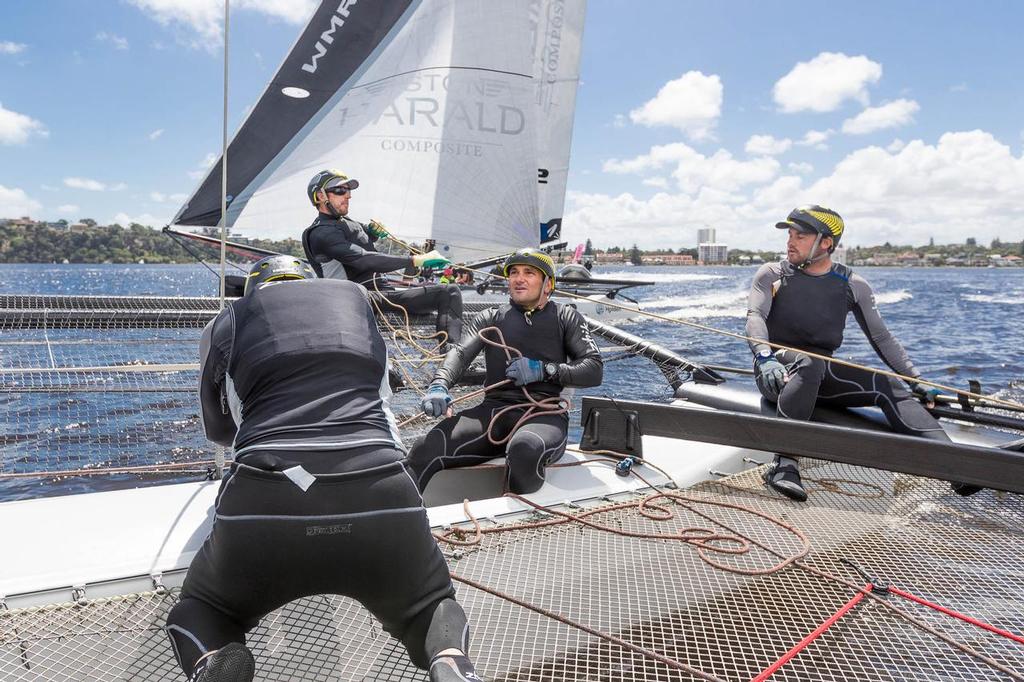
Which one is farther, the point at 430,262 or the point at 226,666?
the point at 430,262

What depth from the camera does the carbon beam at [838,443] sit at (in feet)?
9.37

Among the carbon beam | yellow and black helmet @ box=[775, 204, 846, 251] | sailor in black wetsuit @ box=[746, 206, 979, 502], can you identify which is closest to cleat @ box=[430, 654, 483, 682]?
the carbon beam

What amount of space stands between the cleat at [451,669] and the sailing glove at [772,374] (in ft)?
8.27

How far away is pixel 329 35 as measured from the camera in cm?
941

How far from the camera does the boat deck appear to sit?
6.00 ft

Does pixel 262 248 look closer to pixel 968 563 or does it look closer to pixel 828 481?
pixel 828 481

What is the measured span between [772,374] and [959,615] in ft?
5.37

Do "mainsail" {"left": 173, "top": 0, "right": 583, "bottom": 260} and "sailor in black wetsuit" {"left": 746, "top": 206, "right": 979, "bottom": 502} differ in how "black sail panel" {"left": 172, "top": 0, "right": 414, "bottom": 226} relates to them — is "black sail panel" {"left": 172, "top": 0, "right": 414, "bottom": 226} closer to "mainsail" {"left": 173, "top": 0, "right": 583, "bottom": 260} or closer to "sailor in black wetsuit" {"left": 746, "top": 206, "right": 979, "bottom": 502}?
"mainsail" {"left": 173, "top": 0, "right": 583, "bottom": 260}

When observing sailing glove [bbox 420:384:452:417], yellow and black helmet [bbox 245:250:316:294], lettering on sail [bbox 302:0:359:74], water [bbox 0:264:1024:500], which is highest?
lettering on sail [bbox 302:0:359:74]

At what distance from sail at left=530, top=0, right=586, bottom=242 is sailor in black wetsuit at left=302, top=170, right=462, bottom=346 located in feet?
29.2

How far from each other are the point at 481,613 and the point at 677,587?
666mm

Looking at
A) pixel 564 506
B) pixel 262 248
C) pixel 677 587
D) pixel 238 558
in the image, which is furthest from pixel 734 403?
pixel 262 248

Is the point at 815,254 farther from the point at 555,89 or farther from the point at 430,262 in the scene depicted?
the point at 555,89

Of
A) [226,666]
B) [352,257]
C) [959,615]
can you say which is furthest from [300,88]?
[959,615]
